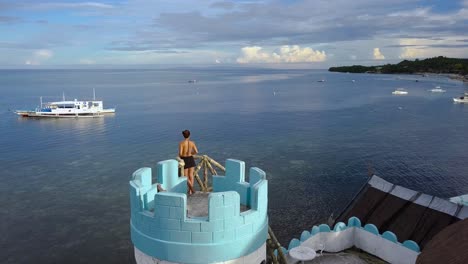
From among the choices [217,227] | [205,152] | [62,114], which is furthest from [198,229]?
[62,114]

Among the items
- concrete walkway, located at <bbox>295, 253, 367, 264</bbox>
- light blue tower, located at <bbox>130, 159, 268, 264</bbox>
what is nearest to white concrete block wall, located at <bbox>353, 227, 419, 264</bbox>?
concrete walkway, located at <bbox>295, 253, 367, 264</bbox>

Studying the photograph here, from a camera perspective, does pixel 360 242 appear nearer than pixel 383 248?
No

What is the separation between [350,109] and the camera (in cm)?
9494

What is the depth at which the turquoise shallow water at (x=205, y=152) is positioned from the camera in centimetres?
3070

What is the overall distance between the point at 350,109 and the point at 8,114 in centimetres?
8168

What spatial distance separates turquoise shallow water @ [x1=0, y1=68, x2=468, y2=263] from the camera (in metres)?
30.7

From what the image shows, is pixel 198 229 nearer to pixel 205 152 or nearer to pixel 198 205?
pixel 198 205

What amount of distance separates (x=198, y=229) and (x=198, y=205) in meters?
1.35

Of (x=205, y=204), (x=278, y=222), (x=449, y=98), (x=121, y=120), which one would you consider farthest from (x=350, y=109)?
(x=205, y=204)

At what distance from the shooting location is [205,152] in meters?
51.2

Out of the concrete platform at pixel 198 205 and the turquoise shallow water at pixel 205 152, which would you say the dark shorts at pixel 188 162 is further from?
the turquoise shallow water at pixel 205 152

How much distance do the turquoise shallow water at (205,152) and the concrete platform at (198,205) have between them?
19935mm

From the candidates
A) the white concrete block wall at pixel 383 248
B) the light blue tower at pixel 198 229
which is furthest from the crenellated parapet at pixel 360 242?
the light blue tower at pixel 198 229

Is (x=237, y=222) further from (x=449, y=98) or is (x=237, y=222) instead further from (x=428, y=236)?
(x=449, y=98)
